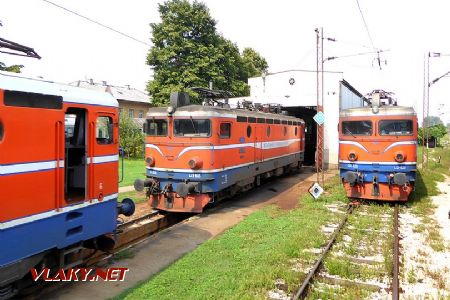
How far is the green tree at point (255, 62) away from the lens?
177ft

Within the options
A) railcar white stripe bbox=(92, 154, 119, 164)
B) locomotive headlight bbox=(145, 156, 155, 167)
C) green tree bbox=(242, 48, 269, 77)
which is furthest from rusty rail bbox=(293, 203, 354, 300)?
green tree bbox=(242, 48, 269, 77)

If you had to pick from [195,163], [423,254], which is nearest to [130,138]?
[195,163]

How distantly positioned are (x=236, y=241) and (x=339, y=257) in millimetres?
2443

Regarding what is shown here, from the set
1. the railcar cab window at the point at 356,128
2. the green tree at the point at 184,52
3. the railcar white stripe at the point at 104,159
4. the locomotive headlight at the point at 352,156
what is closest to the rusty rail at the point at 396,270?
the locomotive headlight at the point at 352,156

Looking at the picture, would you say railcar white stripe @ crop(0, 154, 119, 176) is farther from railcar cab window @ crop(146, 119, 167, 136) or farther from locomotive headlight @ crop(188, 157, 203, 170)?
railcar cab window @ crop(146, 119, 167, 136)

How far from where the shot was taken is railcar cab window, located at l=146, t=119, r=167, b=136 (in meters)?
13.2

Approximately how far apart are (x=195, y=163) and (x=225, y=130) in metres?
1.70

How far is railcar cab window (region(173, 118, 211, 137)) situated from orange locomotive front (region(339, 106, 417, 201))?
5.25 meters

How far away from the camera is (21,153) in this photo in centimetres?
557

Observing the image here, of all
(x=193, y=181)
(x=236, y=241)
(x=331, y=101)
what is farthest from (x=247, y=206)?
(x=331, y=101)

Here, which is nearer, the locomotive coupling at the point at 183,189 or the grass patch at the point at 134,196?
the locomotive coupling at the point at 183,189

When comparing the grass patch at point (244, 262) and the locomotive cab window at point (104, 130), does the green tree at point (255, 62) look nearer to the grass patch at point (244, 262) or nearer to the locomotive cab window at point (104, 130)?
the grass patch at point (244, 262)

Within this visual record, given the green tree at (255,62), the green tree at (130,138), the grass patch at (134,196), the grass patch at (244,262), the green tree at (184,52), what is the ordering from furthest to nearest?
the green tree at (255,62) → the green tree at (184,52) → the green tree at (130,138) → the grass patch at (134,196) → the grass patch at (244,262)

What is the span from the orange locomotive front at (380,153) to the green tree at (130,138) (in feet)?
69.1
